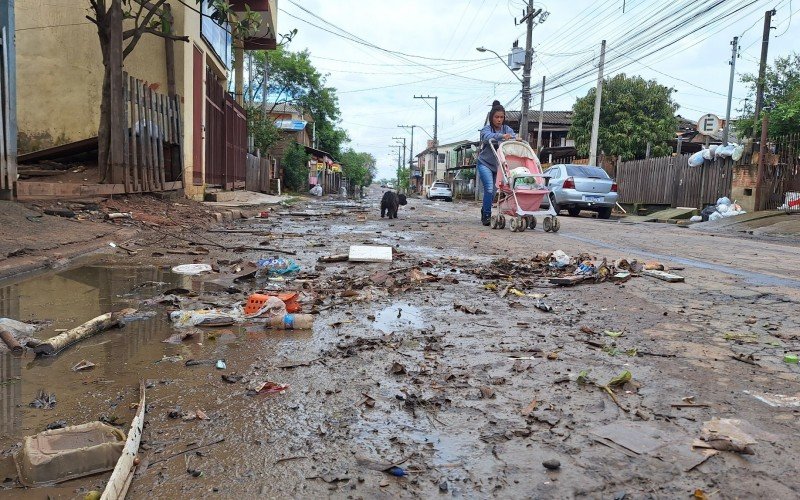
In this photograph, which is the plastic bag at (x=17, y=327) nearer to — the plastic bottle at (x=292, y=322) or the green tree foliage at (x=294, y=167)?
the plastic bottle at (x=292, y=322)

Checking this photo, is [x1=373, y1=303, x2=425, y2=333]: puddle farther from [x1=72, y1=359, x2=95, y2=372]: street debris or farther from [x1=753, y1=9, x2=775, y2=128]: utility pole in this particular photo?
[x1=753, y1=9, x2=775, y2=128]: utility pole

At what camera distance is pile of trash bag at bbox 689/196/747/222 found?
14.3m

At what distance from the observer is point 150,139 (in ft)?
31.5

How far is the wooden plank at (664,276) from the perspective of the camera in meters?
→ 4.43

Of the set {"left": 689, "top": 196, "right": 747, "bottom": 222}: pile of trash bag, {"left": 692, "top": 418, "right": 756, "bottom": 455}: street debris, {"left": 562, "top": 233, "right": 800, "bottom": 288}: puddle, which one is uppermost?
{"left": 689, "top": 196, "right": 747, "bottom": 222}: pile of trash bag

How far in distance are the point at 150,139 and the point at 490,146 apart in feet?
19.9

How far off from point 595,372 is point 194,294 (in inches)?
114

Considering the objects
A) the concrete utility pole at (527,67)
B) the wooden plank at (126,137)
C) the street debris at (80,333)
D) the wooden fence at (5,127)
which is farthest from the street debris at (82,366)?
the concrete utility pole at (527,67)

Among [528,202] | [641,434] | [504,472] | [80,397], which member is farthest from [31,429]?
[528,202]

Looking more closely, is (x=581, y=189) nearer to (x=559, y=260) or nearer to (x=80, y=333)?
(x=559, y=260)

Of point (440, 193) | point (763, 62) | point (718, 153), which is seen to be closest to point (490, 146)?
point (718, 153)

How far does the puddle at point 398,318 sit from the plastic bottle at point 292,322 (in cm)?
40

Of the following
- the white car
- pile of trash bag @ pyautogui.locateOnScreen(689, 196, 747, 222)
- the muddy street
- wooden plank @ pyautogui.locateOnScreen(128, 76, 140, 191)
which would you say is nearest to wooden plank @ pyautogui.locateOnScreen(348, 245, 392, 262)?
the muddy street

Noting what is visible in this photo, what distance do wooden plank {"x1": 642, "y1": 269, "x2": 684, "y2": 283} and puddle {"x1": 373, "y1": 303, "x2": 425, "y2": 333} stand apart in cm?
218
